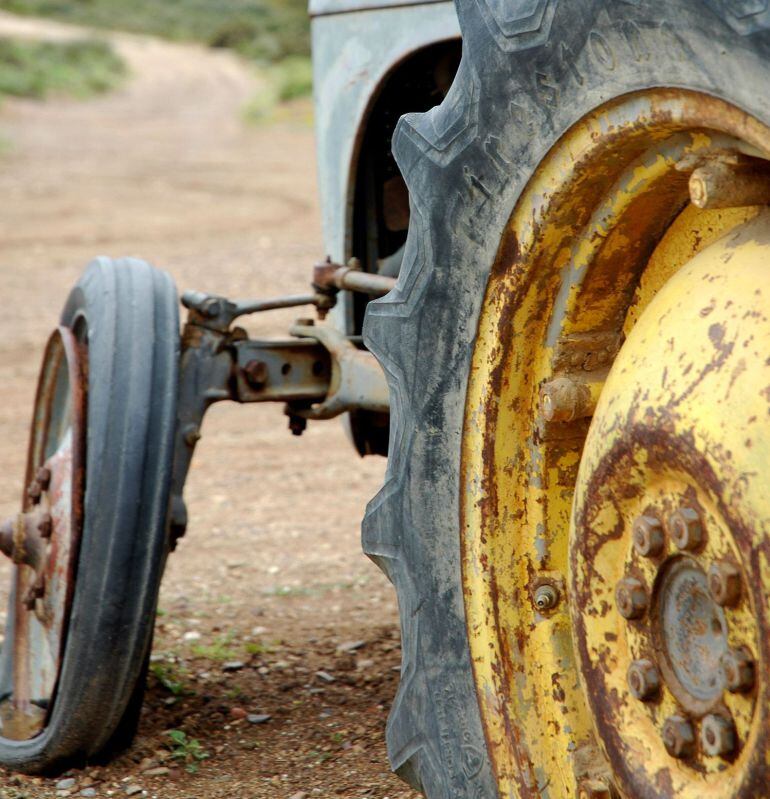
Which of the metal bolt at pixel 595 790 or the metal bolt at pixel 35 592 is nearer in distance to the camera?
the metal bolt at pixel 595 790

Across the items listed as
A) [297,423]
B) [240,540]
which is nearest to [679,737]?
[297,423]

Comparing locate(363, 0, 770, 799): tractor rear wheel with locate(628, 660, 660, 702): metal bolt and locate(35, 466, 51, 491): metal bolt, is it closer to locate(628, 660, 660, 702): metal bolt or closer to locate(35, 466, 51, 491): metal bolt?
locate(628, 660, 660, 702): metal bolt

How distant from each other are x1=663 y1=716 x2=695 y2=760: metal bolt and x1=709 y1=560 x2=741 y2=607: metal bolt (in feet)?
0.55

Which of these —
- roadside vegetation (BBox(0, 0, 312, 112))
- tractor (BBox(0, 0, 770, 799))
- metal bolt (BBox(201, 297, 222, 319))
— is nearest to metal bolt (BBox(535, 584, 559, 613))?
tractor (BBox(0, 0, 770, 799))

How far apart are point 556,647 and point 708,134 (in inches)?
27.7

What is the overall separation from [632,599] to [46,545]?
1.50 metres

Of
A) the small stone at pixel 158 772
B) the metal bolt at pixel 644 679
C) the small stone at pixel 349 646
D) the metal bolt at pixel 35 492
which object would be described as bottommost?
the small stone at pixel 158 772

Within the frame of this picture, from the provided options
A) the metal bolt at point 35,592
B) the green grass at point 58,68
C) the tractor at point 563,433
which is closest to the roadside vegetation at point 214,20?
the green grass at point 58,68

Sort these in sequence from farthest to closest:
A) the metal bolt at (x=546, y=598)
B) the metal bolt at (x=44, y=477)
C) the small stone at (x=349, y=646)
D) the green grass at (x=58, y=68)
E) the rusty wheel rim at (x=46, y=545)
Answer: the green grass at (x=58, y=68) → the small stone at (x=349, y=646) → the metal bolt at (x=44, y=477) → the rusty wheel rim at (x=46, y=545) → the metal bolt at (x=546, y=598)

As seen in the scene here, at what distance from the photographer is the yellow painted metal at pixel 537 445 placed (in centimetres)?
158

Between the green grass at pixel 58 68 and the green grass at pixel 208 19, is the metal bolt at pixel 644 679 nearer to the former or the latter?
the green grass at pixel 58 68

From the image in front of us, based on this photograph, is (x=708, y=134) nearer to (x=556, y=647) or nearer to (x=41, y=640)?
(x=556, y=647)

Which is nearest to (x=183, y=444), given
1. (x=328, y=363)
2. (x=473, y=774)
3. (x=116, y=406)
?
(x=116, y=406)

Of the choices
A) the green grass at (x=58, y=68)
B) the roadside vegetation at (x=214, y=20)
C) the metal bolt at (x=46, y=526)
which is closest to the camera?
the metal bolt at (x=46, y=526)
